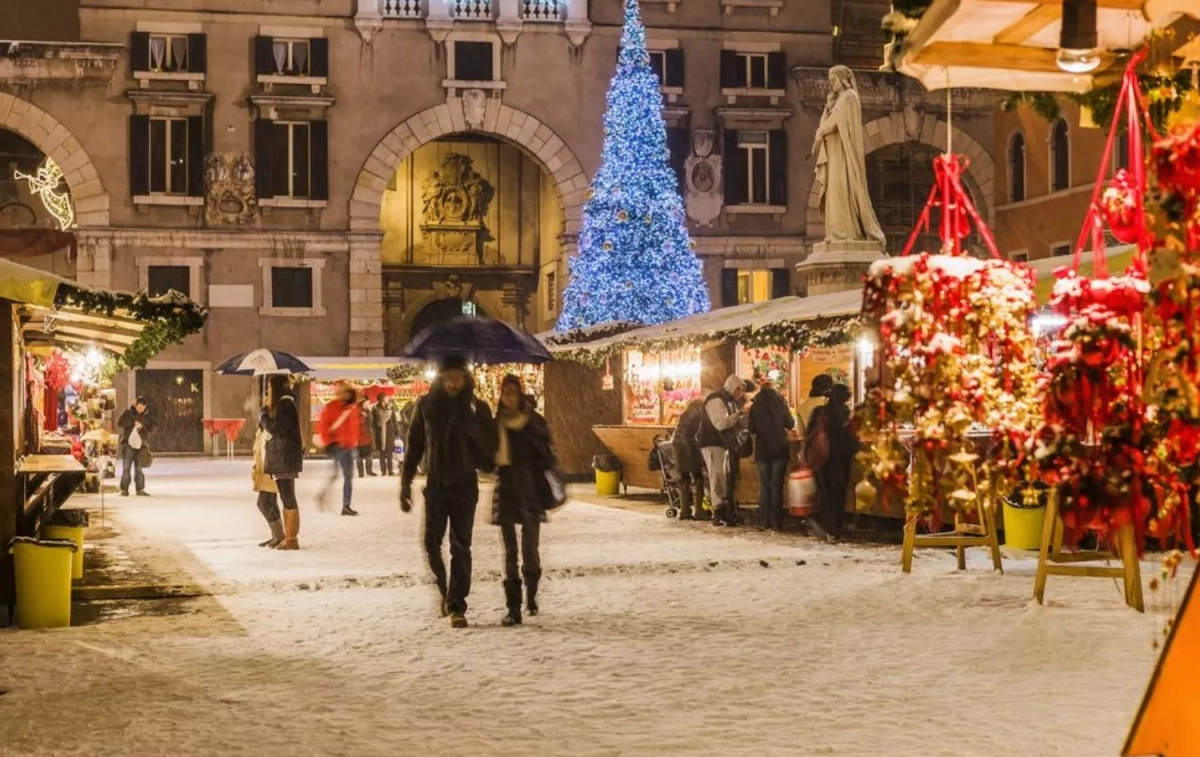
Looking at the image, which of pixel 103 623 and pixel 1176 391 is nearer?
Result: pixel 1176 391

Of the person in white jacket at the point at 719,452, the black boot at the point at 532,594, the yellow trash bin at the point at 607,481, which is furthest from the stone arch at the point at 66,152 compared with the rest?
the black boot at the point at 532,594

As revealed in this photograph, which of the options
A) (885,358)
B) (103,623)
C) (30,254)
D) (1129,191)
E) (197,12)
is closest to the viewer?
(1129,191)

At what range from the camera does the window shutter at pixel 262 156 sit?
40.3 metres

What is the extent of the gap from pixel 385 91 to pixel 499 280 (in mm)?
9060

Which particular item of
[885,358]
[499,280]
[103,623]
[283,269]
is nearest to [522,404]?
[103,623]

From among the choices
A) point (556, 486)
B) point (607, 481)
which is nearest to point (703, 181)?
point (607, 481)

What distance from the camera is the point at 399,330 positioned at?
48.9 m

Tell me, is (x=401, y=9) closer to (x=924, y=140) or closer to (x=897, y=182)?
(x=924, y=140)

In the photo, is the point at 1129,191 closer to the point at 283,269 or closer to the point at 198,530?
the point at 198,530

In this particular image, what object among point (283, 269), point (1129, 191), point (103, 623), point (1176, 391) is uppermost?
point (283, 269)

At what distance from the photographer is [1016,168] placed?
139 feet

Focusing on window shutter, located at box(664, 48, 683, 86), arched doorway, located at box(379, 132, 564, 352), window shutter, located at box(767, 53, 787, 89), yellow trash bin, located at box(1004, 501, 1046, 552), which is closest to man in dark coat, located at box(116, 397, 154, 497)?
yellow trash bin, located at box(1004, 501, 1046, 552)

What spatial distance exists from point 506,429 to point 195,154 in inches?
1233

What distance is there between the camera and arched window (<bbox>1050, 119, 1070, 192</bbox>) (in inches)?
1558
